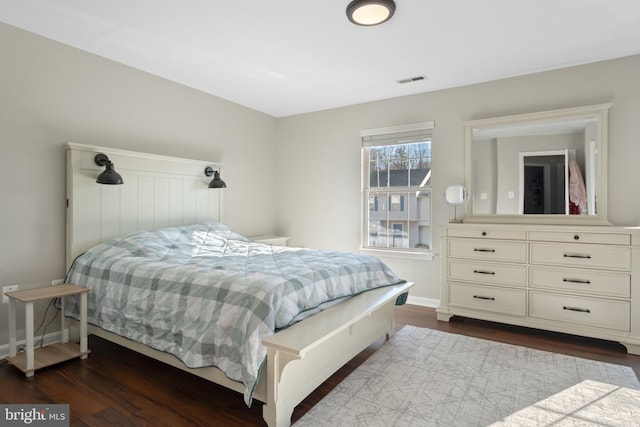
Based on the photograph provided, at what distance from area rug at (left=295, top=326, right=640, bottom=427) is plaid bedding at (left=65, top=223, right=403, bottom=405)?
0.53m

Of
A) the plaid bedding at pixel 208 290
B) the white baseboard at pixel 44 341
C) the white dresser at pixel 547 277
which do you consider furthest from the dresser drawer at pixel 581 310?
the white baseboard at pixel 44 341

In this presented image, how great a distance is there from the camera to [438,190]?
13.0 ft

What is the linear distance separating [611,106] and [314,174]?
3120 millimetres

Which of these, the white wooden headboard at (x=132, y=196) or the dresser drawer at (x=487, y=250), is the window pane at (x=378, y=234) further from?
the white wooden headboard at (x=132, y=196)

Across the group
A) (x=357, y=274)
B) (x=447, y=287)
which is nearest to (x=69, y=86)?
(x=357, y=274)

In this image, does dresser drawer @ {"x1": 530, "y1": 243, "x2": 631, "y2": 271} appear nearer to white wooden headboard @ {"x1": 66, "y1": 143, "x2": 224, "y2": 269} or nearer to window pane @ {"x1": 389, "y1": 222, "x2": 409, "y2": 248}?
window pane @ {"x1": 389, "y1": 222, "x2": 409, "y2": 248}

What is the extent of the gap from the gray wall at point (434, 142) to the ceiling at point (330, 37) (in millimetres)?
164

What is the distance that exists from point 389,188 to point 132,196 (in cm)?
274

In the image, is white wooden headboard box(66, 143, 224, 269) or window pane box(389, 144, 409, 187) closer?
white wooden headboard box(66, 143, 224, 269)

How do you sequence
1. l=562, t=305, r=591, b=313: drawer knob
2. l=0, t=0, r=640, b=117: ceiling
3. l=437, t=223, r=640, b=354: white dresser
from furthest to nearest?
l=562, t=305, r=591, b=313: drawer knob < l=437, t=223, r=640, b=354: white dresser < l=0, t=0, r=640, b=117: ceiling

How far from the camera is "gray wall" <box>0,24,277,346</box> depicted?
2598 millimetres

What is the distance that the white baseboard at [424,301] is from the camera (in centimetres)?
395

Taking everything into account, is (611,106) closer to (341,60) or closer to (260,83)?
(341,60)

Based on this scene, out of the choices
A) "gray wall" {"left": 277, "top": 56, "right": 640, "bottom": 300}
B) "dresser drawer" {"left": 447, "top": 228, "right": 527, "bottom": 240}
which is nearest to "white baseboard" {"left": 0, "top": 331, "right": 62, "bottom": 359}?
"gray wall" {"left": 277, "top": 56, "right": 640, "bottom": 300}
